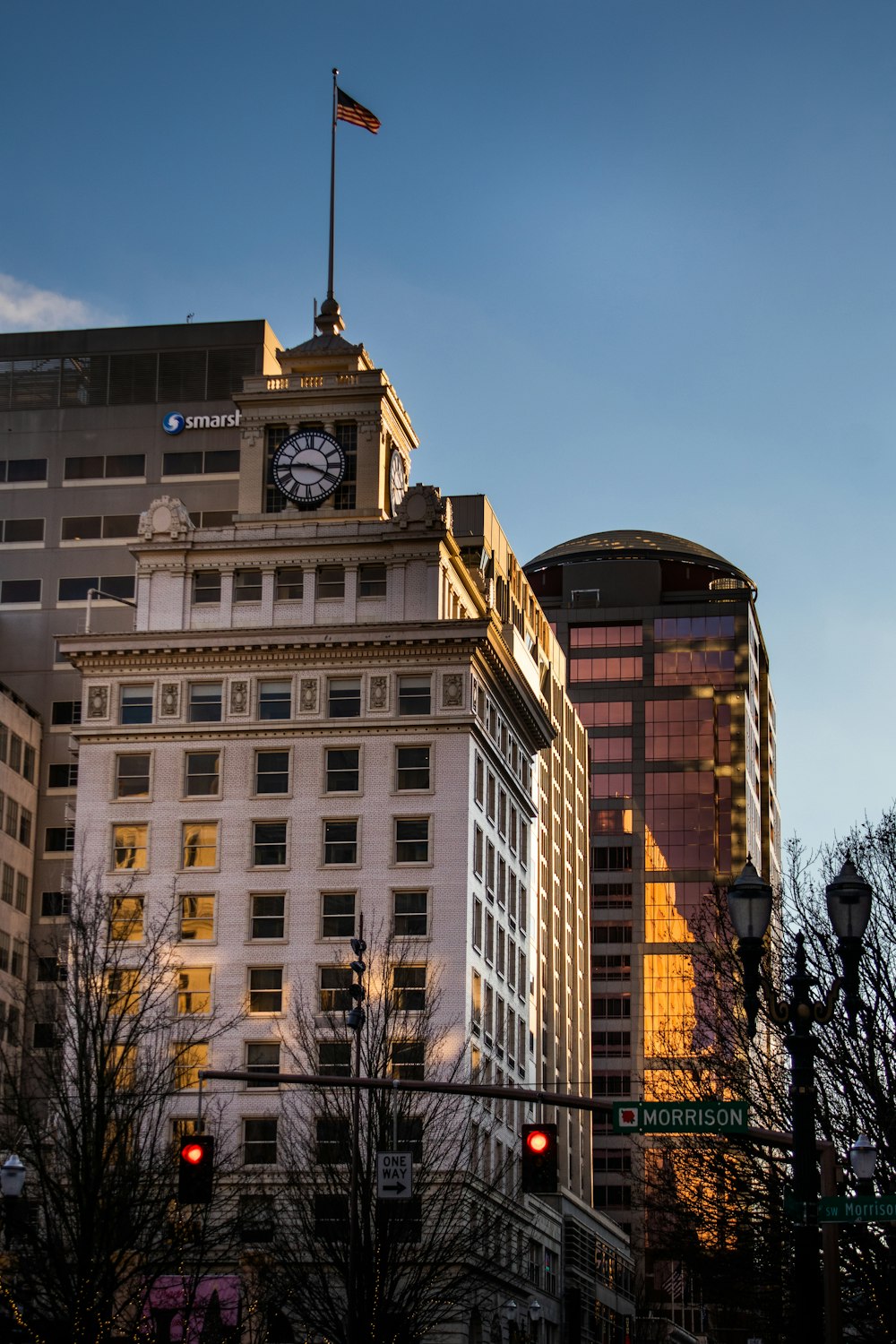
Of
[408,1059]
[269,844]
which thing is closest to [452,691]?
[269,844]

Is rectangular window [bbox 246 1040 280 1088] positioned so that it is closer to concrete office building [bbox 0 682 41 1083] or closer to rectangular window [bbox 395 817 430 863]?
rectangular window [bbox 395 817 430 863]

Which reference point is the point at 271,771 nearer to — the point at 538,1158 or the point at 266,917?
the point at 266,917

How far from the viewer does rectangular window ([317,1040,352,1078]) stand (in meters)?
74.2

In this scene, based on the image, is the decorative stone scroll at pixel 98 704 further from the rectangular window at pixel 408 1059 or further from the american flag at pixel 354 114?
the american flag at pixel 354 114

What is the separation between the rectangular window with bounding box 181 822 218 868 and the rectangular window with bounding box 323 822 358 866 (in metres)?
4.85

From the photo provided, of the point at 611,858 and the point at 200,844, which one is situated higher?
the point at 611,858

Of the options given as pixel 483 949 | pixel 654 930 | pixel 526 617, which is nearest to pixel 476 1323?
pixel 483 949

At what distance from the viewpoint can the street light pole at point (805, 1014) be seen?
24453mm

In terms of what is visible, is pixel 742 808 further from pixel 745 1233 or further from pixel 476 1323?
pixel 745 1233

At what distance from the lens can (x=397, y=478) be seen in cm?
9681

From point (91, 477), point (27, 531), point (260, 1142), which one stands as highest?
point (91, 477)

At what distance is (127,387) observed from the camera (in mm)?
109688

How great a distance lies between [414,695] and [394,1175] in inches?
1870

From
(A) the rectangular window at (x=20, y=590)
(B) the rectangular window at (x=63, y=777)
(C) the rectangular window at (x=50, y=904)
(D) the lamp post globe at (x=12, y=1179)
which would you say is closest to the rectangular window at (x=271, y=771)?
(C) the rectangular window at (x=50, y=904)
